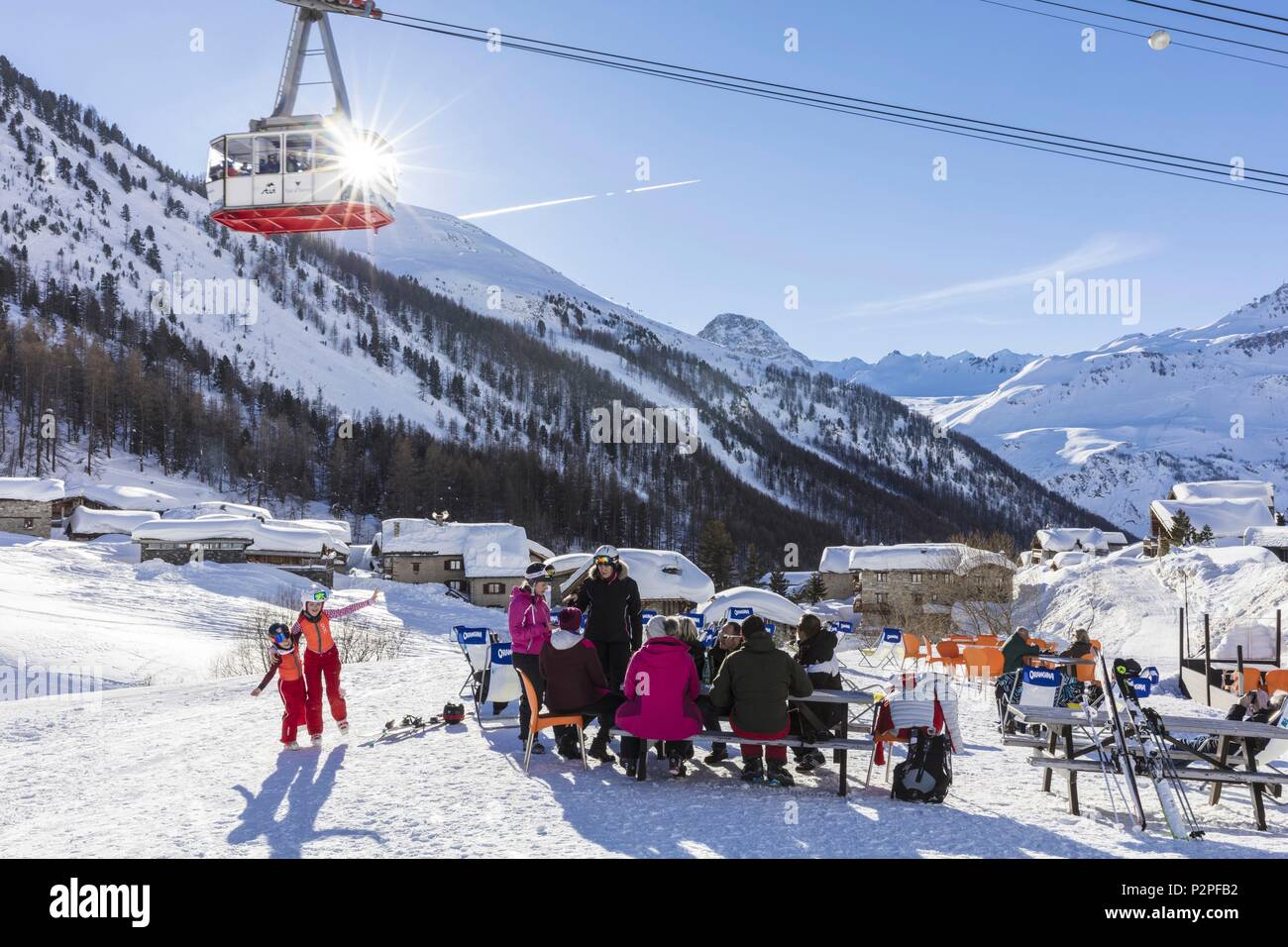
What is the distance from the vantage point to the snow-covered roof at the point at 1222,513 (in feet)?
221

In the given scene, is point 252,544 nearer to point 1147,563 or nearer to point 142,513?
point 142,513

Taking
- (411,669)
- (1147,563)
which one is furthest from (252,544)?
(1147,563)

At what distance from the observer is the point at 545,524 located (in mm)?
104375

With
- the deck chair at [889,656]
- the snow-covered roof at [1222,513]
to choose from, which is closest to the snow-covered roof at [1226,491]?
the snow-covered roof at [1222,513]

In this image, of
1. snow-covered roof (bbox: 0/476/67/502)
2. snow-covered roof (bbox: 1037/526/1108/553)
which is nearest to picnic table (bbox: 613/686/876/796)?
snow-covered roof (bbox: 0/476/67/502)

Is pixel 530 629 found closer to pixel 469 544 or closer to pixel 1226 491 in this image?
pixel 469 544

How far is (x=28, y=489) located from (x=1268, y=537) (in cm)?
8244

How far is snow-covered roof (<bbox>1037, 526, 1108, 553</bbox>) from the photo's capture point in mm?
86312

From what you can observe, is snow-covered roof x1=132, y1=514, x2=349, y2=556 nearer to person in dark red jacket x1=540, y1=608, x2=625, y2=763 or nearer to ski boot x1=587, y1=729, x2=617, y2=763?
ski boot x1=587, y1=729, x2=617, y2=763

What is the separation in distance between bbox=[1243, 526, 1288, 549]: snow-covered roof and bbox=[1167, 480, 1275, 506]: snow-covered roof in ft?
79.6

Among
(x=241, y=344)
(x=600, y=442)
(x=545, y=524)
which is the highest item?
(x=241, y=344)
